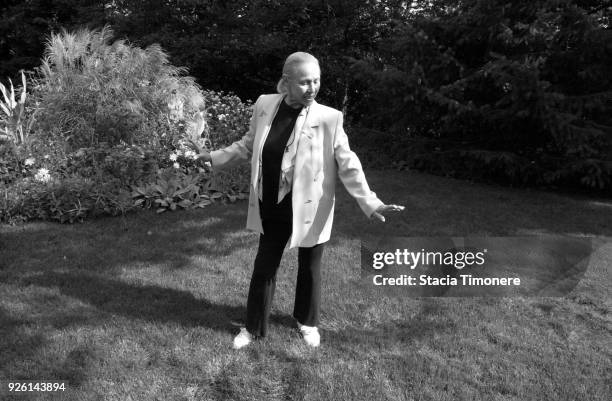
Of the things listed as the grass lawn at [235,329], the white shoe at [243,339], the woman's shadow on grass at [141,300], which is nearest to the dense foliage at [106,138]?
the grass lawn at [235,329]

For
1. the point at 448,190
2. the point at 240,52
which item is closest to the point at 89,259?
the point at 448,190

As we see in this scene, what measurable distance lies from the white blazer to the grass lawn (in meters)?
0.80

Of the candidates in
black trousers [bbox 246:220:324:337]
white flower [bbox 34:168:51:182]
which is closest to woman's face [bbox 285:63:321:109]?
black trousers [bbox 246:220:324:337]

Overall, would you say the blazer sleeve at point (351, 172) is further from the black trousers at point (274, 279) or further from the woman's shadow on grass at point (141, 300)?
the woman's shadow on grass at point (141, 300)

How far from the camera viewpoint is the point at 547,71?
688 centimetres

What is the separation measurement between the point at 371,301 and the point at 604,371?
153cm

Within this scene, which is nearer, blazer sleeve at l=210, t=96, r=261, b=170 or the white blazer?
the white blazer

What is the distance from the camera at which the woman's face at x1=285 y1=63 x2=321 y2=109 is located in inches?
105

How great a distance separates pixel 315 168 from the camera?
284 centimetres

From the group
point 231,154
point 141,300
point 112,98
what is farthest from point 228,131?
point 231,154

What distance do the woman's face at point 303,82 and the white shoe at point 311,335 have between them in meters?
1.42

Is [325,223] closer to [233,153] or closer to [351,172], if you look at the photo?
[351,172]

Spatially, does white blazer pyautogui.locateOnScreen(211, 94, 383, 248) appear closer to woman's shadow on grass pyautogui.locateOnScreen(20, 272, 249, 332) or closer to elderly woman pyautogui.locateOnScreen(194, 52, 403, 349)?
elderly woman pyautogui.locateOnScreen(194, 52, 403, 349)

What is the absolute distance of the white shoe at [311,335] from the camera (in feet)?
10.3
